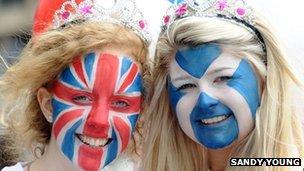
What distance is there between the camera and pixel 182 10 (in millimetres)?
2463

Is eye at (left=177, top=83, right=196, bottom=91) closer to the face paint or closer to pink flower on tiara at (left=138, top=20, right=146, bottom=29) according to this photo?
the face paint

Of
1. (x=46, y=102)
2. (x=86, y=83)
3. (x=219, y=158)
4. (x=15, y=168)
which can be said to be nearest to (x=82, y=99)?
(x=86, y=83)

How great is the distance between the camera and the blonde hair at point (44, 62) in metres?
2.41

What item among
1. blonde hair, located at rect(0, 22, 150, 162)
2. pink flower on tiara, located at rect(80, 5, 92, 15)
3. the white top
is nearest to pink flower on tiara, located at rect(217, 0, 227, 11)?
blonde hair, located at rect(0, 22, 150, 162)

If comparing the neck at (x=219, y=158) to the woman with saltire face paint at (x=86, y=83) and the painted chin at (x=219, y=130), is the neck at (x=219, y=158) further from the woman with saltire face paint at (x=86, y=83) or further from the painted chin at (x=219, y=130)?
the woman with saltire face paint at (x=86, y=83)

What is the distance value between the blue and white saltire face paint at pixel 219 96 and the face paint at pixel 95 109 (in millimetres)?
224

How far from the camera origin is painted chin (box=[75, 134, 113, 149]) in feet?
7.85

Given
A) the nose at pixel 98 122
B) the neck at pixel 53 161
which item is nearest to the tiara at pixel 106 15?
the nose at pixel 98 122

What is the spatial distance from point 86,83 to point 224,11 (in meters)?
0.55

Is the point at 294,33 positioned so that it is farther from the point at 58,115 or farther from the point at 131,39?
the point at 58,115

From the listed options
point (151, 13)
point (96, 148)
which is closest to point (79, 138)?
point (96, 148)

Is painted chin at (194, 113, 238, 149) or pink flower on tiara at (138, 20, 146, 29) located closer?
painted chin at (194, 113, 238, 149)

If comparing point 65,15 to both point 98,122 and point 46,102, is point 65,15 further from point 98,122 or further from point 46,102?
point 98,122

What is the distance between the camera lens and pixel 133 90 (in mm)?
2438
